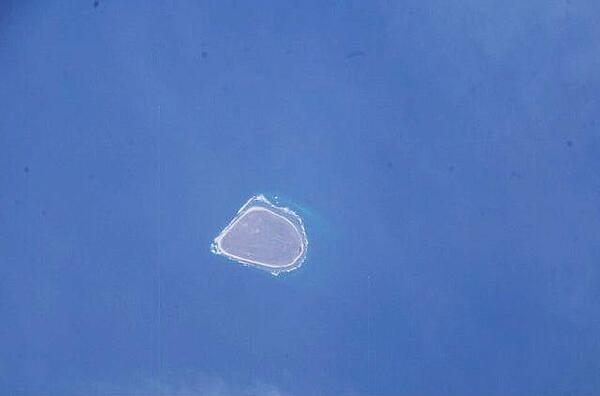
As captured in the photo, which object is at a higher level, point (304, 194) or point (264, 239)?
point (304, 194)

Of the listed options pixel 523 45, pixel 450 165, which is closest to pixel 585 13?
pixel 523 45

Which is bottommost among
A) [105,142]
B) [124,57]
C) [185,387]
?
[185,387]

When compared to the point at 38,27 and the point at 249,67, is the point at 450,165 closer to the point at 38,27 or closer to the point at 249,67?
the point at 249,67
